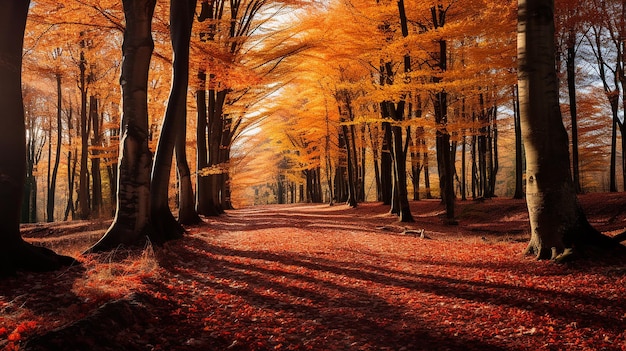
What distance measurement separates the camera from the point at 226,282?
573 centimetres

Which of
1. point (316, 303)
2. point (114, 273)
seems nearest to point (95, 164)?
point (114, 273)

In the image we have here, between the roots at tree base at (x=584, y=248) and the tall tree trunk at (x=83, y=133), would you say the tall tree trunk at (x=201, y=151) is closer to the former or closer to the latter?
the tall tree trunk at (x=83, y=133)

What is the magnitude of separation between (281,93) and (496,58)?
13.2m

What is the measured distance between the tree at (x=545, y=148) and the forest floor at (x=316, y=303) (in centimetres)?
53

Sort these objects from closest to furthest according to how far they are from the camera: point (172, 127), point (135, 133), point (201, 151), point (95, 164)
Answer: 1. point (135, 133)
2. point (172, 127)
3. point (201, 151)
4. point (95, 164)

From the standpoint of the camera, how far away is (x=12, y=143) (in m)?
4.79

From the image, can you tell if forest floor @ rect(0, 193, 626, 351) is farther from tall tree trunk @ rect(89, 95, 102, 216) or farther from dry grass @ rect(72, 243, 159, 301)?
tall tree trunk @ rect(89, 95, 102, 216)

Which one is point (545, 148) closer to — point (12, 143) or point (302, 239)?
point (302, 239)

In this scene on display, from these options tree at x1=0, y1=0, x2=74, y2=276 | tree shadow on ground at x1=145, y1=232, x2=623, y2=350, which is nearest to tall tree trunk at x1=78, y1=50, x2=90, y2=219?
tree shadow on ground at x1=145, y1=232, x2=623, y2=350

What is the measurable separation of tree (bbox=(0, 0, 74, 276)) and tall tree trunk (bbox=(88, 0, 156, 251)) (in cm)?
225

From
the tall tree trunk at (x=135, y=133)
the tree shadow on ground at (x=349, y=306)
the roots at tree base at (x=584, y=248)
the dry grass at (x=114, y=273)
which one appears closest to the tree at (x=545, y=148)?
the roots at tree base at (x=584, y=248)

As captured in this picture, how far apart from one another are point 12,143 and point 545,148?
802cm

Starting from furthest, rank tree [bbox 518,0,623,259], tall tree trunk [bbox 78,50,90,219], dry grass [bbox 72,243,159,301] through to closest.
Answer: tall tree trunk [bbox 78,50,90,219] → tree [bbox 518,0,623,259] → dry grass [bbox 72,243,159,301]

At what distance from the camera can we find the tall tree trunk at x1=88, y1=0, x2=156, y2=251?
7.22 meters
